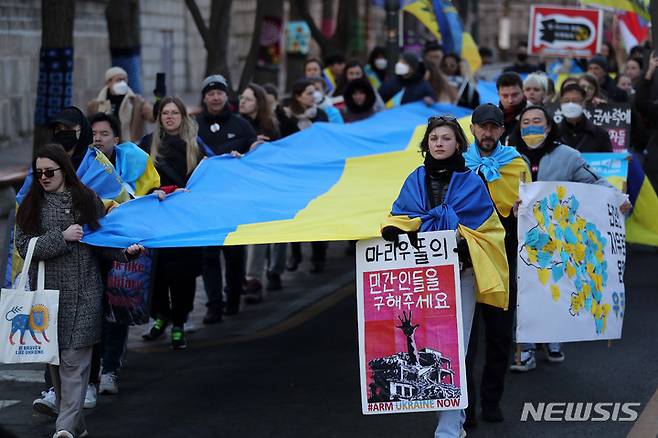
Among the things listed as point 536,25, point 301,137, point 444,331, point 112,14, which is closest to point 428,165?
point 444,331

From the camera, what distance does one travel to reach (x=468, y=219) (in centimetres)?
707

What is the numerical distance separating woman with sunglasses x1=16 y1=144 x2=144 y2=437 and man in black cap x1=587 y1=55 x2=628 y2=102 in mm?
8892

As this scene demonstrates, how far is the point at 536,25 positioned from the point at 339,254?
292 inches

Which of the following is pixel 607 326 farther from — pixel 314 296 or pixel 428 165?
pixel 314 296

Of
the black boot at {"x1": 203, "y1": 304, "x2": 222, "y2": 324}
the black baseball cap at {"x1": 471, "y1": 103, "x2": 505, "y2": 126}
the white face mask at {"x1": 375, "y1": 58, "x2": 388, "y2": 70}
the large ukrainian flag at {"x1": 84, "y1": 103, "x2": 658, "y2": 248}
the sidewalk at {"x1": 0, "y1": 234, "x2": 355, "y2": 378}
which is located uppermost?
the black baseball cap at {"x1": 471, "y1": 103, "x2": 505, "y2": 126}

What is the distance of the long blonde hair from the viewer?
9742mm

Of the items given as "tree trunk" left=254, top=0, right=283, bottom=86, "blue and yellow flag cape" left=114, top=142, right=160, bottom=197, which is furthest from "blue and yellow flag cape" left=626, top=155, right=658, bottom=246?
"tree trunk" left=254, top=0, right=283, bottom=86

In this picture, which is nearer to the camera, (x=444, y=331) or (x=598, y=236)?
(x=444, y=331)

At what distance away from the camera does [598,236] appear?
341 inches

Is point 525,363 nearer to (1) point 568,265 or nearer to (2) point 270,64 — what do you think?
(1) point 568,265

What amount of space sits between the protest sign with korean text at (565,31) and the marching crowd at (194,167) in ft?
24.6

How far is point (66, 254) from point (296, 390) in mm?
1948

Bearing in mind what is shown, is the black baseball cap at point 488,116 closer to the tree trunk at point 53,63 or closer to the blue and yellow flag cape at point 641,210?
the blue and yellow flag cape at point 641,210

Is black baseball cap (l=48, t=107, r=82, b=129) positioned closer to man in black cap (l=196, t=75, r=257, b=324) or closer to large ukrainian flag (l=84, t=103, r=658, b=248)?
large ukrainian flag (l=84, t=103, r=658, b=248)
